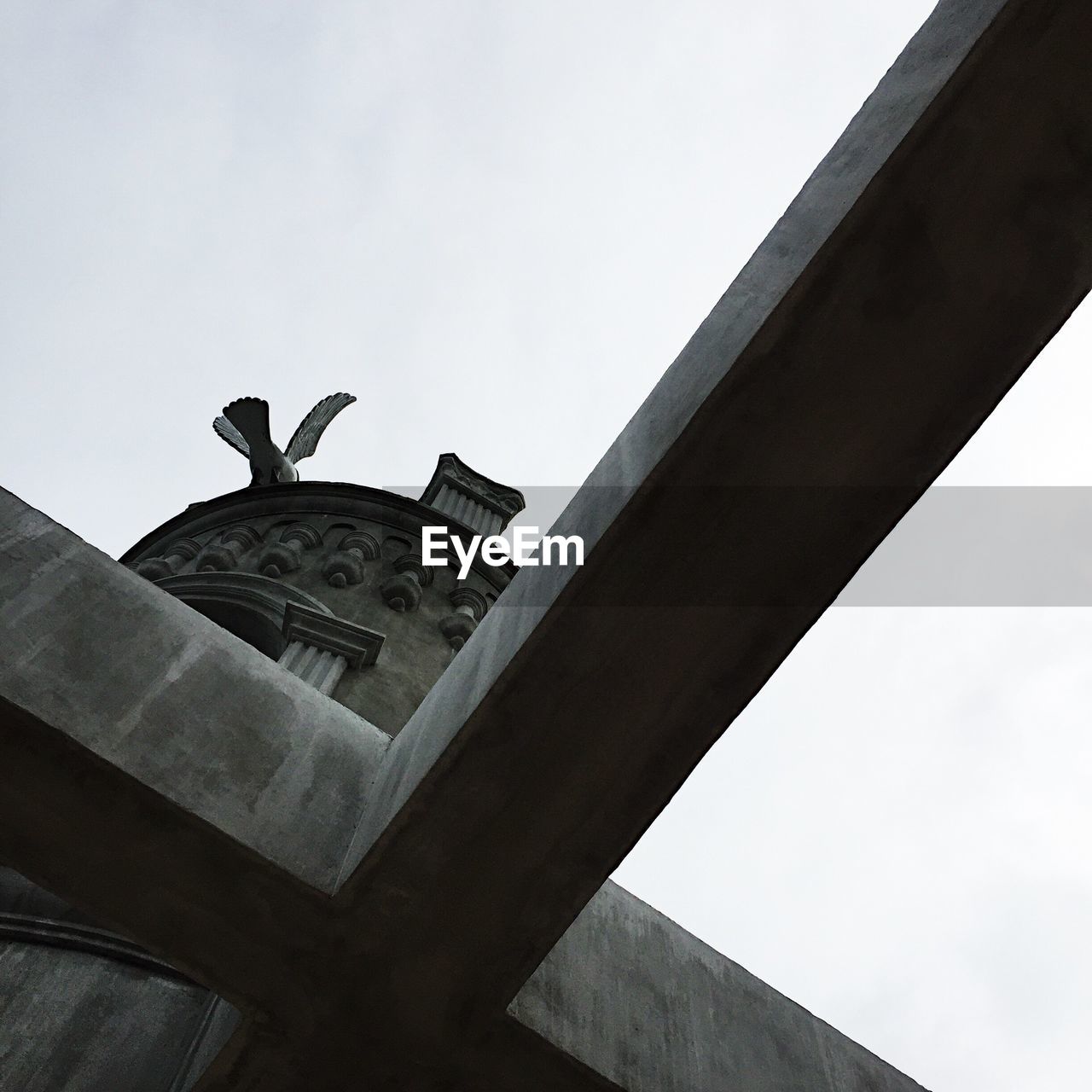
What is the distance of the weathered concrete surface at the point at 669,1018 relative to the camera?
3.37 metres

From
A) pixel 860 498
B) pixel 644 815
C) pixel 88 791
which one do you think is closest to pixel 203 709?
pixel 88 791

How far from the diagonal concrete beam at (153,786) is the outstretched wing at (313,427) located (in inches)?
318

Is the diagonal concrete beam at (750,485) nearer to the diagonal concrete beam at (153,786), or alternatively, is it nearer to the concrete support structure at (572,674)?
the concrete support structure at (572,674)

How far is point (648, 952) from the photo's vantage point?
12.5ft

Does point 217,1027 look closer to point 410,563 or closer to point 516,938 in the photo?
point 516,938

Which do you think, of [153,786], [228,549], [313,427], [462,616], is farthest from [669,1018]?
[313,427]

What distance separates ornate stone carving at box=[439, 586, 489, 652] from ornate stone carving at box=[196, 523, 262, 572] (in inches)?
67.0

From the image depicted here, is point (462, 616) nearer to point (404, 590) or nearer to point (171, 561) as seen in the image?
point (404, 590)

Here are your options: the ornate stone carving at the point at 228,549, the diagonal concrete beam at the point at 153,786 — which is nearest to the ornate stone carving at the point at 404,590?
the ornate stone carving at the point at 228,549

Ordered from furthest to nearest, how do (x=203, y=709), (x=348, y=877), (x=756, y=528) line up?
(x=203, y=709), (x=348, y=877), (x=756, y=528)

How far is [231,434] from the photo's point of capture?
1155cm

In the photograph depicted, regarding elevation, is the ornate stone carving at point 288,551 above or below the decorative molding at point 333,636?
above

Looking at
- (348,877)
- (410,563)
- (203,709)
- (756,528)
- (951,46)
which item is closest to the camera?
(951,46)

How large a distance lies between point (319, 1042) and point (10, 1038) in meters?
1.40
